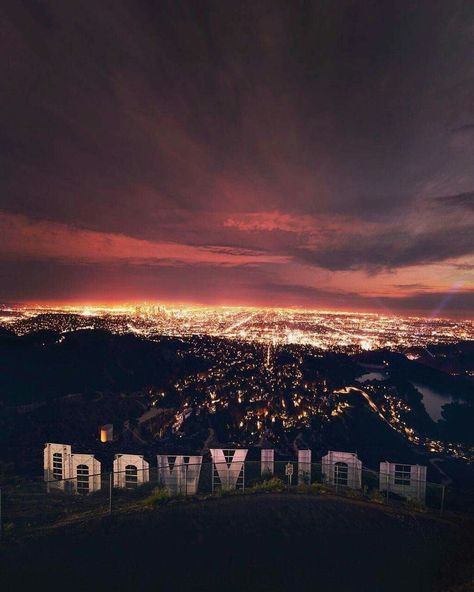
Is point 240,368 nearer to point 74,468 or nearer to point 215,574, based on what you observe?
point 74,468

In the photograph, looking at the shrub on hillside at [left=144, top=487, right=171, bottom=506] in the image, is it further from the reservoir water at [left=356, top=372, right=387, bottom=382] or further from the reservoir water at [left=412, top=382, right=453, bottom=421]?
the reservoir water at [left=356, top=372, right=387, bottom=382]

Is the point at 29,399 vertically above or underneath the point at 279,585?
underneath

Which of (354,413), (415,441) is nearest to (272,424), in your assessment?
(354,413)

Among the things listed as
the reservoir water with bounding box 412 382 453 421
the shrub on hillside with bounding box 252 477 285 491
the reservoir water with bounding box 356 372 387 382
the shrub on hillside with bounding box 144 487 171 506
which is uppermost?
the shrub on hillside with bounding box 144 487 171 506

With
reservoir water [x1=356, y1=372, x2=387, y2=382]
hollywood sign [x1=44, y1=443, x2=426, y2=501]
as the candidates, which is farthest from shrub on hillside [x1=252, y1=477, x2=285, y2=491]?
reservoir water [x1=356, y1=372, x2=387, y2=382]

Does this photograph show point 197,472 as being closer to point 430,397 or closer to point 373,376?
point 430,397

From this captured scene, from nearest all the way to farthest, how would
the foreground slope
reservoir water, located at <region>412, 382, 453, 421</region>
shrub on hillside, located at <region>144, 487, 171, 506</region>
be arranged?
the foreground slope
shrub on hillside, located at <region>144, 487, 171, 506</region>
reservoir water, located at <region>412, 382, 453, 421</region>
